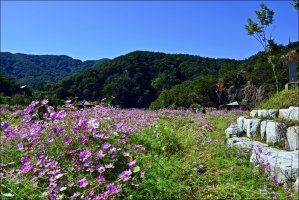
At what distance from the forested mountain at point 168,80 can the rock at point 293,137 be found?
40284 mm

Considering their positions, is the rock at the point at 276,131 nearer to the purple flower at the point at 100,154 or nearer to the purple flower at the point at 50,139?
the purple flower at the point at 100,154

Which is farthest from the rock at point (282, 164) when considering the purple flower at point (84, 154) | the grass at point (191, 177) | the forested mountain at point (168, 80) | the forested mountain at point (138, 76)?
the forested mountain at point (138, 76)

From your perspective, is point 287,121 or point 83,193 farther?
point 287,121

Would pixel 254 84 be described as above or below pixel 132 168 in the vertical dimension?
above

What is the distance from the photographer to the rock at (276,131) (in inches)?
241

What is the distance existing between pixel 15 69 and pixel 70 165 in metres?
205

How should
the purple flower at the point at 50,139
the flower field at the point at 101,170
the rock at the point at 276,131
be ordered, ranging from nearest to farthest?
the flower field at the point at 101,170 → the purple flower at the point at 50,139 → the rock at the point at 276,131

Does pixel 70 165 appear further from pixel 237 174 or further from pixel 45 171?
pixel 237 174

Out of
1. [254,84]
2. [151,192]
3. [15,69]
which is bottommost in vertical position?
[151,192]

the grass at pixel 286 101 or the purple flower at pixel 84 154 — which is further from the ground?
the grass at pixel 286 101

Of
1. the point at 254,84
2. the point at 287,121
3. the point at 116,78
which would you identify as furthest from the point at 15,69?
the point at 287,121

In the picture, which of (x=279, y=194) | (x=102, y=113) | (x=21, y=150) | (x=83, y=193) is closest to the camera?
(x=83, y=193)

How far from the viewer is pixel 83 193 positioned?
306cm

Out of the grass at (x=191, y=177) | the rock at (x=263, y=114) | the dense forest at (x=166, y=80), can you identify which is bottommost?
the grass at (x=191, y=177)
